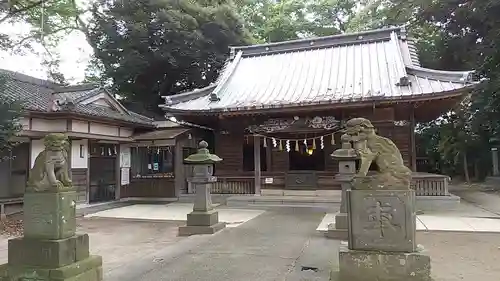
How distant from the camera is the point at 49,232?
445 centimetres

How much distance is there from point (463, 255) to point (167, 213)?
28.7 ft

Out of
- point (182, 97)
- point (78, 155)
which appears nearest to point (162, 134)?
point (182, 97)

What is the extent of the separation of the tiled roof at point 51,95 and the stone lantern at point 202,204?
625 centimetres

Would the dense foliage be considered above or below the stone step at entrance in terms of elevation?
above

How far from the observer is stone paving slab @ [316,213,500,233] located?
8742 millimetres

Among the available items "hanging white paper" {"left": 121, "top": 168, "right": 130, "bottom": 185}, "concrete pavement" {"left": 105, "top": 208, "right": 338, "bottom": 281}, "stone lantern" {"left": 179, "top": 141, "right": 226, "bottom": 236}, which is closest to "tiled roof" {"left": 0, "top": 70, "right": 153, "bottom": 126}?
"hanging white paper" {"left": 121, "top": 168, "right": 130, "bottom": 185}

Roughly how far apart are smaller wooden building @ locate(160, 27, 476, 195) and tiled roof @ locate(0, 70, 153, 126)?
8.42ft

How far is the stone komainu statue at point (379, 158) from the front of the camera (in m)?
3.99

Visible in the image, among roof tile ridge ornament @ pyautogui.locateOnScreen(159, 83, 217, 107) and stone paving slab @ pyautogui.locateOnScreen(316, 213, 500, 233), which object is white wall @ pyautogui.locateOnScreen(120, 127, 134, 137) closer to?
roof tile ridge ornament @ pyautogui.locateOnScreen(159, 83, 217, 107)

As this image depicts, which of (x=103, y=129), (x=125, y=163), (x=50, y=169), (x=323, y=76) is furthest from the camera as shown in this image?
(x=125, y=163)

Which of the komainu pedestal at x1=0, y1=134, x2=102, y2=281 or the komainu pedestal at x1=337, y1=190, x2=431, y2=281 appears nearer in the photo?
the komainu pedestal at x1=337, y1=190, x2=431, y2=281

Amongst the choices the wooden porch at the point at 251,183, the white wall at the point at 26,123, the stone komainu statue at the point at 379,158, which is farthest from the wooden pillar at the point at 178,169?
the stone komainu statue at the point at 379,158

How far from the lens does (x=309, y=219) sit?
409 inches

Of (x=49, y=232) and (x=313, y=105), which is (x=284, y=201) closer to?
(x=313, y=105)
